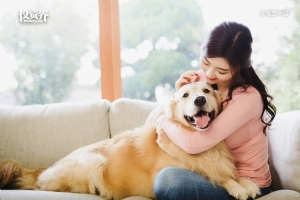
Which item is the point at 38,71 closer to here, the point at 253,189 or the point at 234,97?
the point at 234,97

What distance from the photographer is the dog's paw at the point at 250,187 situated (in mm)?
1504

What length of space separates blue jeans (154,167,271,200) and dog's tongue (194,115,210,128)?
23 centimetres

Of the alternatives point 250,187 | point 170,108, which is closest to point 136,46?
point 170,108

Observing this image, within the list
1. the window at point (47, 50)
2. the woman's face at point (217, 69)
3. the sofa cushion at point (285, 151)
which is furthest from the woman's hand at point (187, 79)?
the window at point (47, 50)

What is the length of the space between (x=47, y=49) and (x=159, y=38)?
960 mm

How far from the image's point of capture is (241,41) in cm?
160

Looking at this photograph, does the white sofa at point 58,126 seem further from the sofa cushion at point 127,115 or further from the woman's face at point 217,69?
the woman's face at point 217,69

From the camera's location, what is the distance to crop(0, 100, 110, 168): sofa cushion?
7.39 feet

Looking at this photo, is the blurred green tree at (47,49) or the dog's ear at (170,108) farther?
the blurred green tree at (47,49)

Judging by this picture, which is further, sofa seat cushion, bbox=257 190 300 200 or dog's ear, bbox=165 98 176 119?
dog's ear, bbox=165 98 176 119

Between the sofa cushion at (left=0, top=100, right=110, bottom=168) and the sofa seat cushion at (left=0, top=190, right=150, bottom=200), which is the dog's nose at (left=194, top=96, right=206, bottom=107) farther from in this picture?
the sofa cushion at (left=0, top=100, right=110, bottom=168)

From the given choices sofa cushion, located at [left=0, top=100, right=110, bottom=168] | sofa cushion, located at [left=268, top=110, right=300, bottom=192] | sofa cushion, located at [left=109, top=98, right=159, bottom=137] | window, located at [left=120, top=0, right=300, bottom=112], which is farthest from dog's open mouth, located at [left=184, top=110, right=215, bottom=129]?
window, located at [left=120, top=0, right=300, bottom=112]

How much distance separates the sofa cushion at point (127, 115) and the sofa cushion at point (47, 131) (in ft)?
0.19

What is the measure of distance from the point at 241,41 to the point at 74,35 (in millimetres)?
1676
